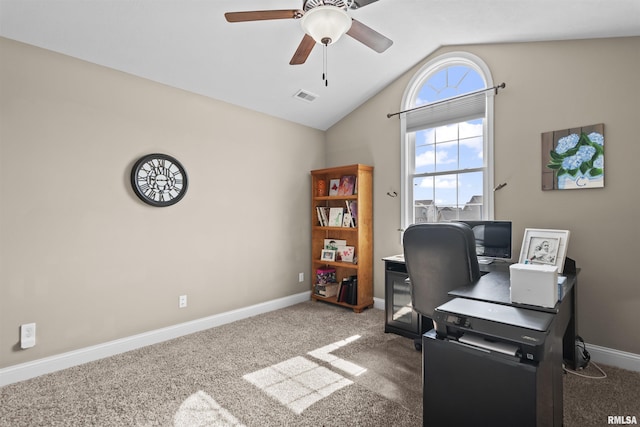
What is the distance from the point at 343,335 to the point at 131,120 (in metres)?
2.81

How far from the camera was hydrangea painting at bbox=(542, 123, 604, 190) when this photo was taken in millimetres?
2477

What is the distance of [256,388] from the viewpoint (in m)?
2.18

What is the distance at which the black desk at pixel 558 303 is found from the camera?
158cm

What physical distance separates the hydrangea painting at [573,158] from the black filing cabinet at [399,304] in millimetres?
1463

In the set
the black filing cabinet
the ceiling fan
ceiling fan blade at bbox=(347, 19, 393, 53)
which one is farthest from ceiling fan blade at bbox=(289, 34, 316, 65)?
the black filing cabinet

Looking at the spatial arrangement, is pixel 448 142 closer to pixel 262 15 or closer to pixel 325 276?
pixel 325 276

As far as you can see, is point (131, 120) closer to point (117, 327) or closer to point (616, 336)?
point (117, 327)

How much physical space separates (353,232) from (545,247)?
2113mm

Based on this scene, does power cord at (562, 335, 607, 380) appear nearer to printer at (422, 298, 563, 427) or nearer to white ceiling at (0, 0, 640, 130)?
printer at (422, 298, 563, 427)

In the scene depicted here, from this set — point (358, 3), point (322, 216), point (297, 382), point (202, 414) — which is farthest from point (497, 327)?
point (322, 216)

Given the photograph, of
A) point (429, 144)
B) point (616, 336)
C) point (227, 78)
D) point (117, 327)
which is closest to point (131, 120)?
point (227, 78)

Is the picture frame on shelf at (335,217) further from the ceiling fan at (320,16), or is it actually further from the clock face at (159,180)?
the ceiling fan at (320,16)

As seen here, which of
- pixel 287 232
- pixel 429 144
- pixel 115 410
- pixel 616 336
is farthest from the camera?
pixel 287 232

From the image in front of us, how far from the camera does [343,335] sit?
10.1 ft
